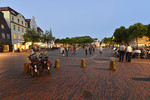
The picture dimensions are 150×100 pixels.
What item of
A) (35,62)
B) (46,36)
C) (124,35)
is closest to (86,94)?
(35,62)

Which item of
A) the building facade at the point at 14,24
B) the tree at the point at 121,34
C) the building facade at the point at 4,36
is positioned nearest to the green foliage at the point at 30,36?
the building facade at the point at 14,24

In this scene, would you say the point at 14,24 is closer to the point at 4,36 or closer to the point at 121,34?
the point at 4,36

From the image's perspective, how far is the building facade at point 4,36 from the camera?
984 inches

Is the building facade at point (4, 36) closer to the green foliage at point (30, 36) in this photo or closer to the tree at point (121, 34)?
the green foliage at point (30, 36)

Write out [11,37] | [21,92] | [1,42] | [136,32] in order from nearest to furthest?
[21,92] < [1,42] < [11,37] < [136,32]

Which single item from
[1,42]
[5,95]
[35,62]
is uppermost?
[1,42]

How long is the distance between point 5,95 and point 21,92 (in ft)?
1.52

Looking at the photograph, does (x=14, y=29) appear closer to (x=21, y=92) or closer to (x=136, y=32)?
(x=21, y=92)

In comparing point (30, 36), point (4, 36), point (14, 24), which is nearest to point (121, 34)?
point (30, 36)

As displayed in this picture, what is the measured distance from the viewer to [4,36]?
1023 inches

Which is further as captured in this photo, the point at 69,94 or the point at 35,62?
the point at 35,62

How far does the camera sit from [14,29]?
97.7ft

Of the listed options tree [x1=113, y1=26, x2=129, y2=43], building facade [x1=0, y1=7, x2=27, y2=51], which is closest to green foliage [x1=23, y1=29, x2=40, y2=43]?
building facade [x1=0, y1=7, x2=27, y2=51]

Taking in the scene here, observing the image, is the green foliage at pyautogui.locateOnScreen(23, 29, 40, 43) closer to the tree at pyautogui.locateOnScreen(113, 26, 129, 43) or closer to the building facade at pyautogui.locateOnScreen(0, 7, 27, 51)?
the building facade at pyautogui.locateOnScreen(0, 7, 27, 51)
